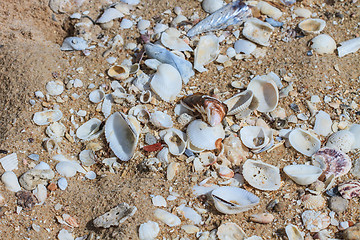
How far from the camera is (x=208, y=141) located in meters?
2.89

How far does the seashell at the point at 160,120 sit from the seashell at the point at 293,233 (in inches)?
42.1

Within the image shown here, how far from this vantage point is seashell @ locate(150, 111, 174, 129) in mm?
3008

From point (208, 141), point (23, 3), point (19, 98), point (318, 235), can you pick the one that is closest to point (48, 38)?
point (23, 3)

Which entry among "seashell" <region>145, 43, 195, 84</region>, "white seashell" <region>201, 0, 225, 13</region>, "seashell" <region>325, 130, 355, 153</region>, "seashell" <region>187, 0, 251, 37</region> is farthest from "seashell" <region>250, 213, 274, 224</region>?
"white seashell" <region>201, 0, 225, 13</region>

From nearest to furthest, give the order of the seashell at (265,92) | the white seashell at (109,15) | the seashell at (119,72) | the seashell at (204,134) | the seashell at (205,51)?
1. the seashell at (204,134)
2. the seashell at (265,92)
3. the seashell at (119,72)
4. the seashell at (205,51)
5. the white seashell at (109,15)

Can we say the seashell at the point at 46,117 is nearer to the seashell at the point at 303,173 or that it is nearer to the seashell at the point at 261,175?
the seashell at the point at 261,175

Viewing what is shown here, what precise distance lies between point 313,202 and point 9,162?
206cm

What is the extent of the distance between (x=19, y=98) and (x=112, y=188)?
1.10m

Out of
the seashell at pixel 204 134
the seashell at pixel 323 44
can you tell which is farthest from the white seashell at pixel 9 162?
the seashell at pixel 323 44

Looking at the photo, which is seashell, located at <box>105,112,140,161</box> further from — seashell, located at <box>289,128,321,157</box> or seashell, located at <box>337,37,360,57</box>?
seashell, located at <box>337,37,360,57</box>

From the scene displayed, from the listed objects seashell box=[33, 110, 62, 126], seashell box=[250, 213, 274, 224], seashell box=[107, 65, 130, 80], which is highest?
seashell box=[107, 65, 130, 80]

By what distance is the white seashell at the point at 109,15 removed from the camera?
3652mm

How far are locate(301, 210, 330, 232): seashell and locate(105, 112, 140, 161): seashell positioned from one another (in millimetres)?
1224

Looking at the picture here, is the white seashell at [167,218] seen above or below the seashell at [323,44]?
below
